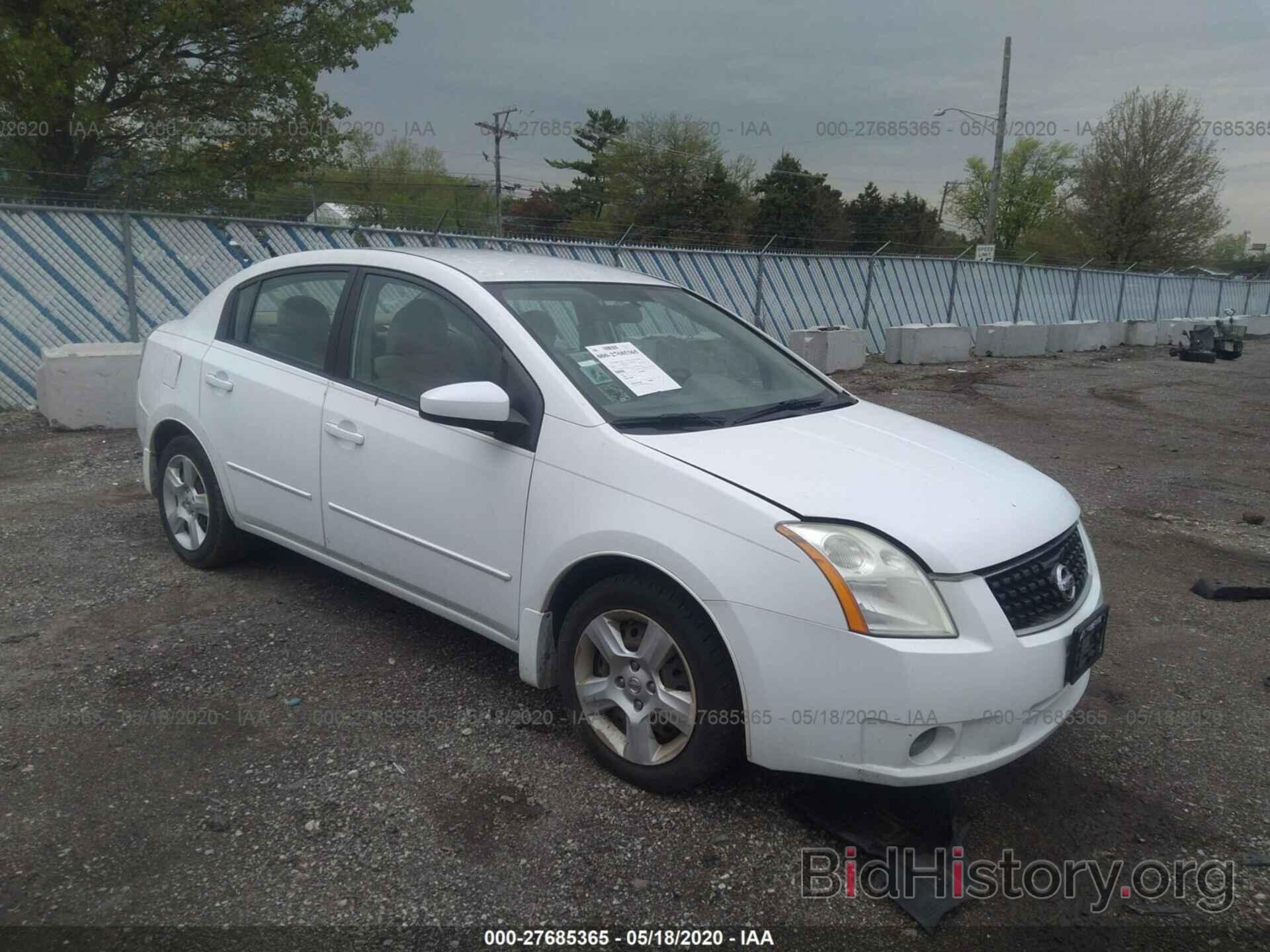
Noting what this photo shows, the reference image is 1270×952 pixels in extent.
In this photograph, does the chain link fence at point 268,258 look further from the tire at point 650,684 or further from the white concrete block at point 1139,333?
the tire at point 650,684

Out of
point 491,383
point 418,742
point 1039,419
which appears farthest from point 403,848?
point 1039,419

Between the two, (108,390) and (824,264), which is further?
(824,264)

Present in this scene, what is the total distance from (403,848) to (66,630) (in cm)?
228

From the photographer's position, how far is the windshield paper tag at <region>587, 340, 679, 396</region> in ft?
10.9

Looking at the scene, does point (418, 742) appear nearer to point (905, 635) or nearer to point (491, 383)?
point (491, 383)

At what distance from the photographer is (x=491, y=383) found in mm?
3162

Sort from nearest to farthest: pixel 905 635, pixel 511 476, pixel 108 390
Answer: pixel 905 635 → pixel 511 476 → pixel 108 390

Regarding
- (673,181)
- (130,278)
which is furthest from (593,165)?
(130,278)

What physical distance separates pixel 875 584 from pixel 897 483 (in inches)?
18.1

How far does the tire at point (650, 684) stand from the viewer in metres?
2.68

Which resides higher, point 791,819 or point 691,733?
point 691,733

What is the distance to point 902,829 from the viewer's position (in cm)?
280

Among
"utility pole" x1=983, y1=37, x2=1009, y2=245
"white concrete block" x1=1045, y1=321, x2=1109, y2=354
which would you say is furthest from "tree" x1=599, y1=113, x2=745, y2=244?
"white concrete block" x1=1045, y1=321, x2=1109, y2=354

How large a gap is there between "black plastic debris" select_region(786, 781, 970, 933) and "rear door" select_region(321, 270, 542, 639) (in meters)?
1.16
